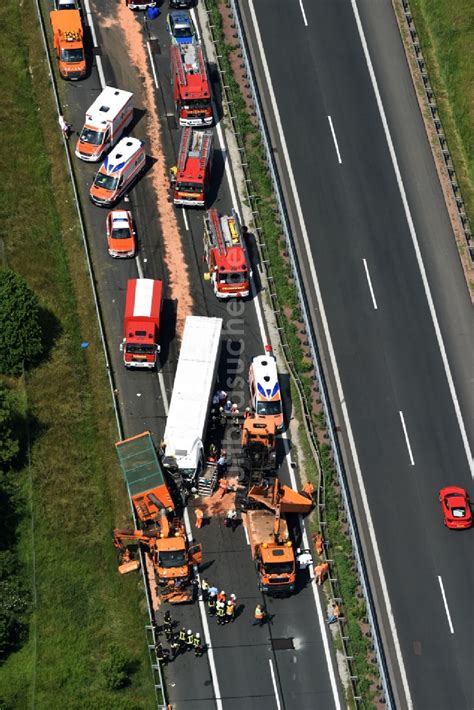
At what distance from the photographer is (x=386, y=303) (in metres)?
112

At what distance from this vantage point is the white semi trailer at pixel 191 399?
102312 millimetres

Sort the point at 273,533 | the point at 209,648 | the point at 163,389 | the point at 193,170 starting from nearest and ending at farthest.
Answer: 1. the point at 209,648
2. the point at 273,533
3. the point at 163,389
4. the point at 193,170

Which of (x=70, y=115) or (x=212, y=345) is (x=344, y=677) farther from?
(x=70, y=115)

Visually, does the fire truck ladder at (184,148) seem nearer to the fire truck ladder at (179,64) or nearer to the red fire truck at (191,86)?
the red fire truck at (191,86)

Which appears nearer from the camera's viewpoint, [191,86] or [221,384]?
[221,384]

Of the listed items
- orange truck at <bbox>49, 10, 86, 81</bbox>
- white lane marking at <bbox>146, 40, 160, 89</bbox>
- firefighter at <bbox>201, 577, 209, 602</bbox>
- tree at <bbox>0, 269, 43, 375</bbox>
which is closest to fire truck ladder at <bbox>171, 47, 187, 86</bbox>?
white lane marking at <bbox>146, 40, 160, 89</bbox>

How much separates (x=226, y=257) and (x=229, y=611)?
23457 millimetres

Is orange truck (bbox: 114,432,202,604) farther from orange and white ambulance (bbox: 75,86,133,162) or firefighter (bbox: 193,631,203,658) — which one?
orange and white ambulance (bbox: 75,86,133,162)

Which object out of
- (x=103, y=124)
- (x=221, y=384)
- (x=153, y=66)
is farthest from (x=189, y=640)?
(x=153, y=66)

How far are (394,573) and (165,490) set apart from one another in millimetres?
14373

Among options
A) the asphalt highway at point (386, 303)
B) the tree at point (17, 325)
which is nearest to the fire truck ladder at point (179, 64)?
the asphalt highway at point (386, 303)

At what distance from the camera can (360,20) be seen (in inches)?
4875

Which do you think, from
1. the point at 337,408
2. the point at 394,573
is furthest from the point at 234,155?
the point at 394,573

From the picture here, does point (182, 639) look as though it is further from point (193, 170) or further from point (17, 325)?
point (193, 170)
